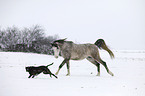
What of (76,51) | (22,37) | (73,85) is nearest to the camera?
(73,85)

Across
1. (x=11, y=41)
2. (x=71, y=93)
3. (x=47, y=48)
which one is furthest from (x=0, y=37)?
(x=71, y=93)

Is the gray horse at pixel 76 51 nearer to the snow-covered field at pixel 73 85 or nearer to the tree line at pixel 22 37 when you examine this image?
the snow-covered field at pixel 73 85


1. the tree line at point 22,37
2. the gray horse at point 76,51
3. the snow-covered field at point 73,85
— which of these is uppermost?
the tree line at point 22,37

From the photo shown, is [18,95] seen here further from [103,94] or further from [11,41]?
[11,41]

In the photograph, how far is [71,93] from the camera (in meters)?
5.23

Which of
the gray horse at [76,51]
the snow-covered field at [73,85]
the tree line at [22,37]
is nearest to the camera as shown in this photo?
the snow-covered field at [73,85]

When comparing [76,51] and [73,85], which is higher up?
[76,51]

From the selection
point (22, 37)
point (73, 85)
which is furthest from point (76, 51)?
point (22, 37)

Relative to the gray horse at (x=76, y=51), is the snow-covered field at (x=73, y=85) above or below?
below

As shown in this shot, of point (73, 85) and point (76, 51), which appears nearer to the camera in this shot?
point (73, 85)

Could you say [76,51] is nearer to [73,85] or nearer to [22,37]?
[73,85]

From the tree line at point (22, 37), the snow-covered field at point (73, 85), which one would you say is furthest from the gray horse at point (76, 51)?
the tree line at point (22, 37)

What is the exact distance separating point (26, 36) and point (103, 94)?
195ft

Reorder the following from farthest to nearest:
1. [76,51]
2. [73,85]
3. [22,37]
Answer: [22,37] < [76,51] < [73,85]
